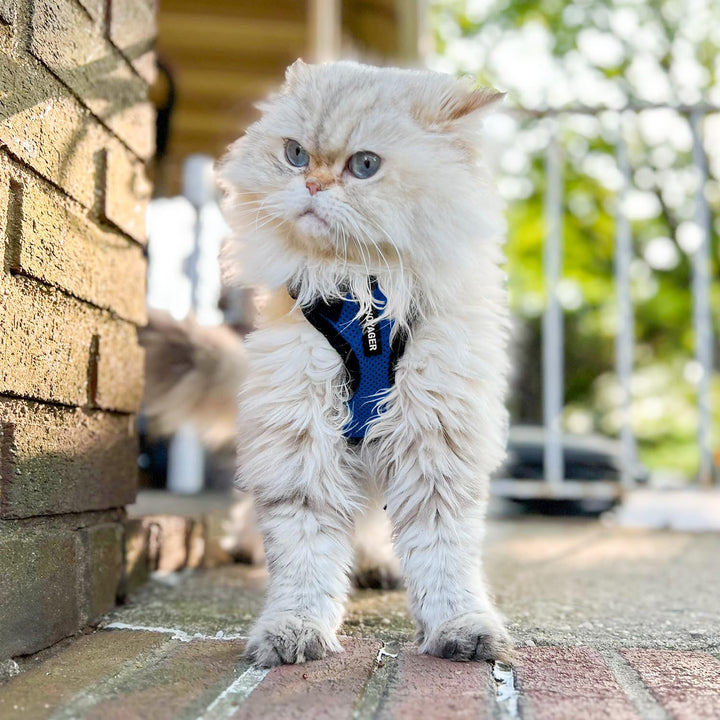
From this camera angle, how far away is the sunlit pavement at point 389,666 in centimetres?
112

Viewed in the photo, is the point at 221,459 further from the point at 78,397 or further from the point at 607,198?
the point at 607,198

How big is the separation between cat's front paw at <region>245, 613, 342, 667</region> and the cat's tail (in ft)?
3.15

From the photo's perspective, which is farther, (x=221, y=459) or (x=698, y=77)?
(x=698, y=77)

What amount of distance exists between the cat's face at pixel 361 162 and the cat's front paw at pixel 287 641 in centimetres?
67

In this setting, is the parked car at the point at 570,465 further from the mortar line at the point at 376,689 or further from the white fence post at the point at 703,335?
the mortar line at the point at 376,689

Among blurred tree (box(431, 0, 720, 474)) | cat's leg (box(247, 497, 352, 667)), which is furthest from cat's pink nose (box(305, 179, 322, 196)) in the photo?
blurred tree (box(431, 0, 720, 474))

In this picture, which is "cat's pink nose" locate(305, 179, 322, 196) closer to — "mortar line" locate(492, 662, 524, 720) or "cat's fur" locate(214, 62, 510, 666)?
"cat's fur" locate(214, 62, 510, 666)

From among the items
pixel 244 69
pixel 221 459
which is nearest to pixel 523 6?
pixel 244 69

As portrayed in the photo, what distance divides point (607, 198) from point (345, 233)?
1037 centimetres

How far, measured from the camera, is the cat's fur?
1.46 metres

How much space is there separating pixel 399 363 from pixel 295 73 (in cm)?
67

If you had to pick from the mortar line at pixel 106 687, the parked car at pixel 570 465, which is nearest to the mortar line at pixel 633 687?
the mortar line at pixel 106 687

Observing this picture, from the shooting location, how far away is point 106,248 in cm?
174

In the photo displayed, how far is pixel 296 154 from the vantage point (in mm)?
1555
